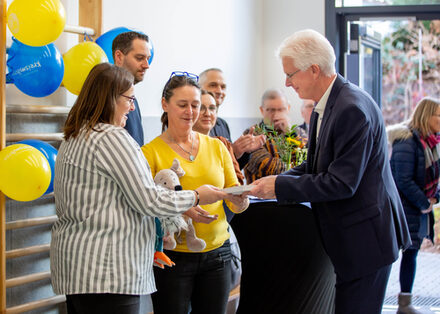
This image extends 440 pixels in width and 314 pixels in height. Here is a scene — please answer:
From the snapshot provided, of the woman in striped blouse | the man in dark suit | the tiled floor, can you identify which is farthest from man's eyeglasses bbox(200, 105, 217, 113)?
the tiled floor

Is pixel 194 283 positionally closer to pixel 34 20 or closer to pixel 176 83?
pixel 176 83

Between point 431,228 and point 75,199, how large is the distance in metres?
3.30

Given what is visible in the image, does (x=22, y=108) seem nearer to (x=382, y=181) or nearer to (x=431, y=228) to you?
(x=382, y=181)

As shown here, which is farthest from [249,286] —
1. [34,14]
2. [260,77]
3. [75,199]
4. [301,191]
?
[260,77]

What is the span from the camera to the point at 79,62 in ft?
9.56

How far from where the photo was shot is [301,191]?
219 centimetres

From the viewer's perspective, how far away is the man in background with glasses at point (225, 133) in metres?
3.15

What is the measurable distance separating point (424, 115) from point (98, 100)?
3.13 metres

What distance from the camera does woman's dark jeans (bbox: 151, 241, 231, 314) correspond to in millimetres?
2344

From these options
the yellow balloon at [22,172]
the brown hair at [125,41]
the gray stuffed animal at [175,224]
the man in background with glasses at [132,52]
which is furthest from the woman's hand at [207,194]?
the brown hair at [125,41]

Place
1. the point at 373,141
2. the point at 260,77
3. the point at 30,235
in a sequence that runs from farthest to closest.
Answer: the point at 260,77 → the point at 30,235 → the point at 373,141

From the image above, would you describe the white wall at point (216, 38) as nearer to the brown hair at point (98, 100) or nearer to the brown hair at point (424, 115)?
the brown hair at point (98, 100)

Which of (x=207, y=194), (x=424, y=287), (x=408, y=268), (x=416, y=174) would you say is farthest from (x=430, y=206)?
(x=207, y=194)

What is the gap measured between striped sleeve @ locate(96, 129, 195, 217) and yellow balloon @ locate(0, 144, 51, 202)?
33.2 inches
